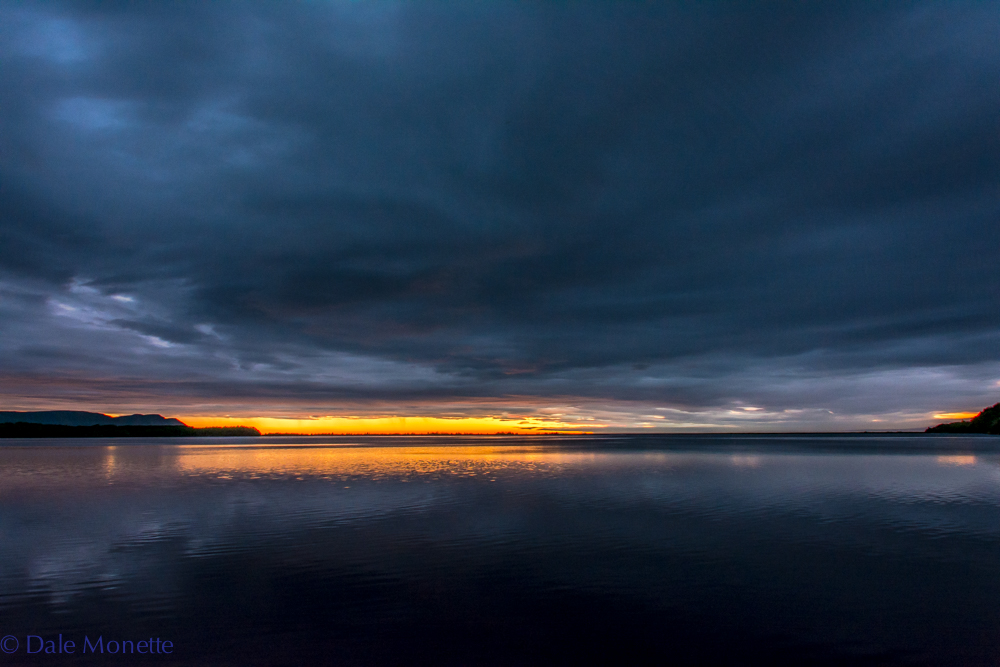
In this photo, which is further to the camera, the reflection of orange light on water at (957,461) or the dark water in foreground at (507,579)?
the reflection of orange light on water at (957,461)

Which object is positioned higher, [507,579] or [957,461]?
[507,579]

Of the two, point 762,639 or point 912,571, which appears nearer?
point 762,639

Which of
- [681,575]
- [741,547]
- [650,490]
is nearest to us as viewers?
[681,575]

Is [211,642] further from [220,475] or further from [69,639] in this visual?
[220,475]

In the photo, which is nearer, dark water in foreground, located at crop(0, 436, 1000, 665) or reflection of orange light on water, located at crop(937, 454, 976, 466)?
dark water in foreground, located at crop(0, 436, 1000, 665)

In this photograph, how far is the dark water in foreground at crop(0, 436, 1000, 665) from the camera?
1133cm

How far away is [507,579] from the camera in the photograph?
52.9 ft

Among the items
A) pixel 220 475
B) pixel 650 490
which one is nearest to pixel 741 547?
pixel 650 490

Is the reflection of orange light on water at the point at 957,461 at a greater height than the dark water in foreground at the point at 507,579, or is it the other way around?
the dark water in foreground at the point at 507,579

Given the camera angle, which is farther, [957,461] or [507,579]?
[957,461]

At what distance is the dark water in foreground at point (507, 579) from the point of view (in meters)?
11.3

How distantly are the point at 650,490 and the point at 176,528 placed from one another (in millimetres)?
28508

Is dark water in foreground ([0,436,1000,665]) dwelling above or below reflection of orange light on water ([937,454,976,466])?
above

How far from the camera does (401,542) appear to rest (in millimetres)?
20875
